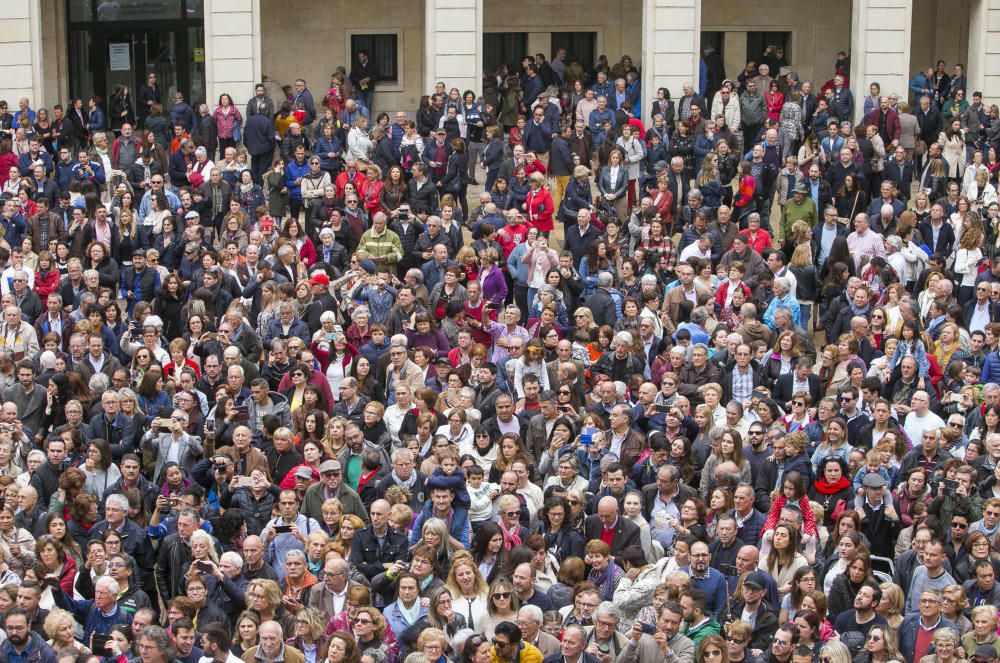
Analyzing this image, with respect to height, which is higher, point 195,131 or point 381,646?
point 195,131

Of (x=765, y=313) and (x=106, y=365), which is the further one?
(x=765, y=313)

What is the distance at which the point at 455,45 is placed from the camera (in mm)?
31672

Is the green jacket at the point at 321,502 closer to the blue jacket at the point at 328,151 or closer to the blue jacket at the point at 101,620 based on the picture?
the blue jacket at the point at 101,620

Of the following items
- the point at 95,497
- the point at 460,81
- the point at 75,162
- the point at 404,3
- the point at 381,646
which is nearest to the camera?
the point at 381,646

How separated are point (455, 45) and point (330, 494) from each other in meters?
16.3

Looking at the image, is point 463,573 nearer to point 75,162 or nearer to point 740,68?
point 75,162

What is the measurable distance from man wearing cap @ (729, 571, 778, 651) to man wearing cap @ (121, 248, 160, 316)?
9.89 m

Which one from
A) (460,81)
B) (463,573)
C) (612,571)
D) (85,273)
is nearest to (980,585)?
(612,571)

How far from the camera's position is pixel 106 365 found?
66.2 feet

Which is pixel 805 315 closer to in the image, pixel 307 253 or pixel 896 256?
pixel 896 256

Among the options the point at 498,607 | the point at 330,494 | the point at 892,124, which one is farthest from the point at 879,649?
the point at 892,124

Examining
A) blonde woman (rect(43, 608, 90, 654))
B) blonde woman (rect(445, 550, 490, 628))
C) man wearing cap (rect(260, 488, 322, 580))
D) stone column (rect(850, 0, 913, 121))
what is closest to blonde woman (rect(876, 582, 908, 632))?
blonde woman (rect(445, 550, 490, 628))

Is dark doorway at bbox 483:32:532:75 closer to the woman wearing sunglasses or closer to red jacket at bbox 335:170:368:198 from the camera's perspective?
red jacket at bbox 335:170:368:198

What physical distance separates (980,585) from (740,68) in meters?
22.8
